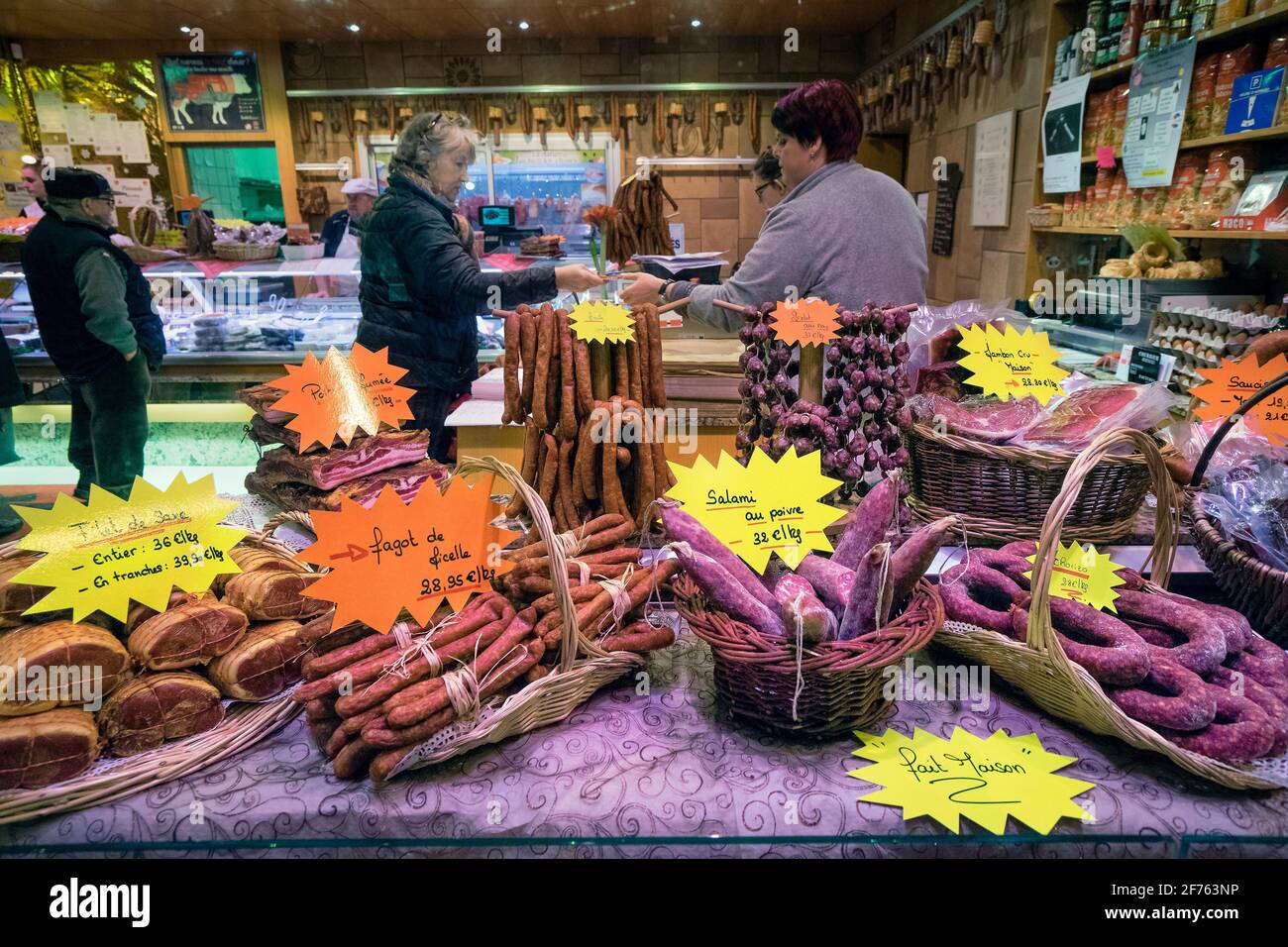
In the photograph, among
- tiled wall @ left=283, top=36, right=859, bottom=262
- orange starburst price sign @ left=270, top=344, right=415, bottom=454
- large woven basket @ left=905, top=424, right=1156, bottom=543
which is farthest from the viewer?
tiled wall @ left=283, top=36, right=859, bottom=262

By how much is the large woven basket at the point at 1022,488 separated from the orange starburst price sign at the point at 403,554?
1.07 metres

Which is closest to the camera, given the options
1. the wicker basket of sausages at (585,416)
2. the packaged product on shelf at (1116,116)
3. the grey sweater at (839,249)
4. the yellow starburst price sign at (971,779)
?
the yellow starburst price sign at (971,779)

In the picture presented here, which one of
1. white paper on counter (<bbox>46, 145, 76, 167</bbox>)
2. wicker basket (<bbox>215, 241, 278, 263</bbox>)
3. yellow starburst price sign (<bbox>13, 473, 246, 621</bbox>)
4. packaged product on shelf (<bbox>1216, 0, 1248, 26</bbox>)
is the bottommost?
yellow starburst price sign (<bbox>13, 473, 246, 621</bbox>)

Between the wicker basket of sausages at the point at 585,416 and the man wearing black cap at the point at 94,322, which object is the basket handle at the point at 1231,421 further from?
the man wearing black cap at the point at 94,322

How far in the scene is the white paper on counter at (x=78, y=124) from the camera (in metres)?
4.32

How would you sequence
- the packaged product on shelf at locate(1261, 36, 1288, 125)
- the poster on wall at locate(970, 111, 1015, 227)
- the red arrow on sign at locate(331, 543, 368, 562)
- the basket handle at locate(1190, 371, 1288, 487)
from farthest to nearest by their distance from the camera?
1. the poster on wall at locate(970, 111, 1015, 227)
2. the packaged product on shelf at locate(1261, 36, 1288, 125)
3. the basket handle at locate(1190, 371, 1288, 487)
4. the red arrow on sign at locate(331, 543, 368, 562)

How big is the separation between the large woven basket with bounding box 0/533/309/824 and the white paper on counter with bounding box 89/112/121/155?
4580 mm

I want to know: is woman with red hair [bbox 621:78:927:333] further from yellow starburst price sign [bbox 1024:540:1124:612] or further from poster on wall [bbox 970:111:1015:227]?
poster on wall [bbox 970:111:1015:227]

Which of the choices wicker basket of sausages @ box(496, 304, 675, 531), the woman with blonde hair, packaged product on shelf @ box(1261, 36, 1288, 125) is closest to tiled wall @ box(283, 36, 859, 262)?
the woman with blonde hair

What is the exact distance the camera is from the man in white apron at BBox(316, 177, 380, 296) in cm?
426

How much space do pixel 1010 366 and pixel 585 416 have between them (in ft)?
3.48

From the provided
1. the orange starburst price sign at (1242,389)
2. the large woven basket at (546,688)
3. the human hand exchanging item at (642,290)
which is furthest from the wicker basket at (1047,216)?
the large woven basket at (546,688)
